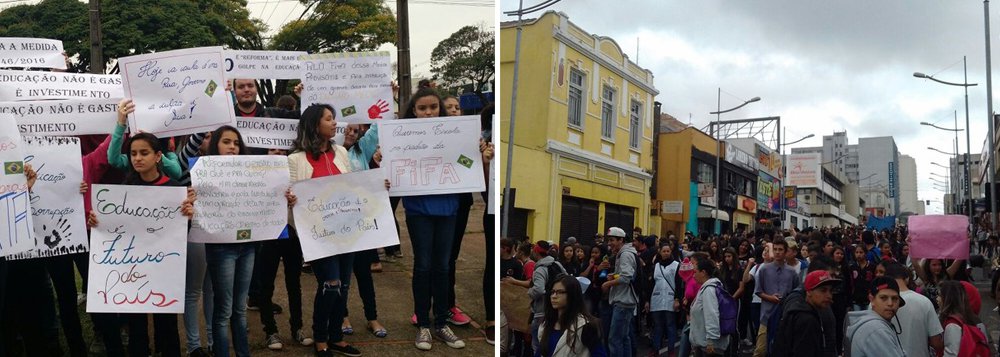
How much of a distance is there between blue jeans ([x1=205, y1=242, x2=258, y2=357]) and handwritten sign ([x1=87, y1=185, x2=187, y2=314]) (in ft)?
0.66

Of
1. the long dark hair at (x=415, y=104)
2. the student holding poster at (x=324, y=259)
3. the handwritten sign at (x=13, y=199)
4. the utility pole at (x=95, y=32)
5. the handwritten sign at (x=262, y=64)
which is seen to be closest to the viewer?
the handwritten sign at (x=13, y=199)

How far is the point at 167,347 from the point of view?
5.50m

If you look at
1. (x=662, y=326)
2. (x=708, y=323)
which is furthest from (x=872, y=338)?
(x=662, y=326)

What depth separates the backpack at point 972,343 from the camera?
20.0 ft

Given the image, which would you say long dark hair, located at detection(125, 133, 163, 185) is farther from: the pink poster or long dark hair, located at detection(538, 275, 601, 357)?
the pink poster

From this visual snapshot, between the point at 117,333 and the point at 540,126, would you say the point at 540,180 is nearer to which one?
the point at 540,126

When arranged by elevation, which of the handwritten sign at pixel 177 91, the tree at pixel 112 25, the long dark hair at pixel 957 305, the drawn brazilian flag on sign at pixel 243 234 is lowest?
the long dark hair at pixel 957 305

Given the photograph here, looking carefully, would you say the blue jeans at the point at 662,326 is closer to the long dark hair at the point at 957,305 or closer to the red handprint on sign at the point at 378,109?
the long dark hair at the point at 957,305

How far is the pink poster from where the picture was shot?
31.1 feet

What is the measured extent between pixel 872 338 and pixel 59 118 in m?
5.52

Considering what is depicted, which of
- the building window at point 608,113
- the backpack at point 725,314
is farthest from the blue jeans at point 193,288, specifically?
the building window at point 608,113

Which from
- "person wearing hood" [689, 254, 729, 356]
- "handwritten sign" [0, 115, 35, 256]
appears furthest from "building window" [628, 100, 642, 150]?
"handwritten sign" [0, 115, 35, 256]

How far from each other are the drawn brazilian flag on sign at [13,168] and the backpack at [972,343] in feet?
20.5

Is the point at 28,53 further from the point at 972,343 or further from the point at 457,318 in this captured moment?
the point at 972,343
